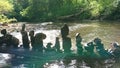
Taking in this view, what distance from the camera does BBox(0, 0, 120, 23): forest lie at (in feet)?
171

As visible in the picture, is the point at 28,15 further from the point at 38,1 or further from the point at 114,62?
the point at 114,62

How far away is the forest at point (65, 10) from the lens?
171ft

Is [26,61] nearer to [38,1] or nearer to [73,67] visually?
[73,67]

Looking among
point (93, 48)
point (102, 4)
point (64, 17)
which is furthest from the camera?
point (64, 17)

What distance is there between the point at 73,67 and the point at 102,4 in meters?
37.3

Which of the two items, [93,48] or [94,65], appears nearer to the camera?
[94,65]

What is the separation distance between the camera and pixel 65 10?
61.5 m

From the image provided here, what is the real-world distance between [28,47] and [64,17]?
3997 centimetres

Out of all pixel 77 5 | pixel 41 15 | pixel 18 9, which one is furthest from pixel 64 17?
pixel 18 9

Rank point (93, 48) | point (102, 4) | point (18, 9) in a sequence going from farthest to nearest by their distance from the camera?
point (18, 9) < point (102, 4) < point (93, 48)

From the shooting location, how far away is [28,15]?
2645 inches

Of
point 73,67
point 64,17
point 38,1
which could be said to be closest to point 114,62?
point 73,67

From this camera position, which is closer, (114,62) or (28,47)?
(114,62)

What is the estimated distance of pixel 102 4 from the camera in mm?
53250
